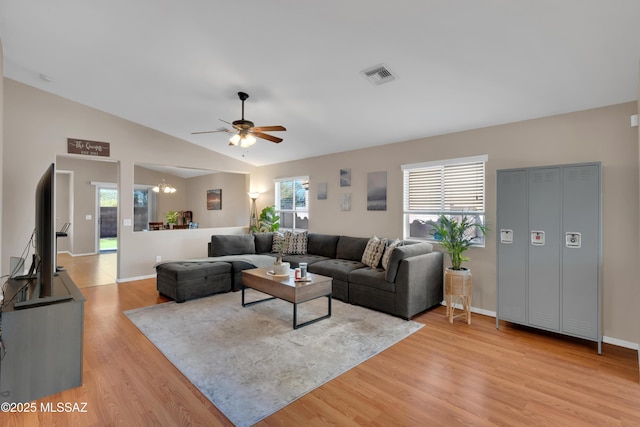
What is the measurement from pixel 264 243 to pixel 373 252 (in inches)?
102

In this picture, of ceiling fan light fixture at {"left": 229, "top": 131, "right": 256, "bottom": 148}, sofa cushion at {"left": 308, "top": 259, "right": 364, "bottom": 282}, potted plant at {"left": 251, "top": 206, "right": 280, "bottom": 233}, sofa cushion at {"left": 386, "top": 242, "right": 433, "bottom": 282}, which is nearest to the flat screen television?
ceiling fan light fixture at {"left": 229, "top": 131, "right": 256, "bottom": 148}

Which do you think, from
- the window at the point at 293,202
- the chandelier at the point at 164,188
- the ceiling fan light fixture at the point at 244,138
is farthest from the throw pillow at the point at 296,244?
the chandelier at the point at 164,188

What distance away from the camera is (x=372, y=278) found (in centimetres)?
414

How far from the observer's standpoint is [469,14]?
7.47ft

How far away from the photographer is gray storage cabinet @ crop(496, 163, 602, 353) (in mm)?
3033

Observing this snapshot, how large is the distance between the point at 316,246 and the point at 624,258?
4269mm

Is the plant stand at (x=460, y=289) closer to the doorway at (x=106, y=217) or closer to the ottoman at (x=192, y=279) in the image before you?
the ottoman at (x=192, y=279)

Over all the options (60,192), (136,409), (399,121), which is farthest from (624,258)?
(60,192)

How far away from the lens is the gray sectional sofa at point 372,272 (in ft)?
12.6

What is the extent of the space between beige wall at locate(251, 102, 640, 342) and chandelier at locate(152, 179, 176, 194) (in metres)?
6.73

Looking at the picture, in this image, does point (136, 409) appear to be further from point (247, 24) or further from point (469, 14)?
point (469, 14)

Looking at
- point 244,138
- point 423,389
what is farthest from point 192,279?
point 423,389

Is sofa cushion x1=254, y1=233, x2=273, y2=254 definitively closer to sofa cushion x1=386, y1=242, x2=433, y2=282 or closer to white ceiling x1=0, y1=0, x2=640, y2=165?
white ceiling x1=0, y1=0, x2=640, y2=165

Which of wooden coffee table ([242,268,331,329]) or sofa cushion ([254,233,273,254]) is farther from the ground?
sofa cushion ([254,233,273,254])
